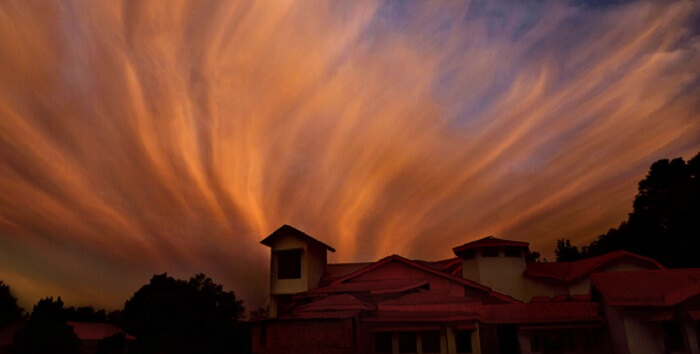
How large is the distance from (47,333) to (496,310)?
31830 mm

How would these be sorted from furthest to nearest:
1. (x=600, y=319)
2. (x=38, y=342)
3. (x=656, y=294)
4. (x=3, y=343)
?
(x=3, y=343) → (x=38, y=342) → (x=600, y=319) → (x=656, y=294)

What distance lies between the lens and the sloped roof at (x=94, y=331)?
130 feet

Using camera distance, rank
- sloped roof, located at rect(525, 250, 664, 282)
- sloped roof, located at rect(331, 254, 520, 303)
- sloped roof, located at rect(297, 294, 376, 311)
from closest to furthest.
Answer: sloped roof, located at rect(297, 294, 376, 311) → sloped roof, located at rect(331, 254, 520, 303) → sloped roof, located at rect(525, 250, 664, 282)

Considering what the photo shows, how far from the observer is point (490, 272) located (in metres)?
Answer: 32.3

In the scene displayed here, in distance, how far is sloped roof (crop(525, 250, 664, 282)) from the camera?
3028 cm

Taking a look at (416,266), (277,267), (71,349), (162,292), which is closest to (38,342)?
(71,349)

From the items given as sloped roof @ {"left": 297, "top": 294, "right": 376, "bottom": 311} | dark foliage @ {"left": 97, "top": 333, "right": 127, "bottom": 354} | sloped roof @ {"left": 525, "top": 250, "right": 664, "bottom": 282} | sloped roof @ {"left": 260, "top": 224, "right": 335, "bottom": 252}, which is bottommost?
dark foliage @ {"left": 97, "top": 333, "right": 127, "bottom": 354}

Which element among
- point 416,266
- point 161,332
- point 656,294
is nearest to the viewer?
point 656,294

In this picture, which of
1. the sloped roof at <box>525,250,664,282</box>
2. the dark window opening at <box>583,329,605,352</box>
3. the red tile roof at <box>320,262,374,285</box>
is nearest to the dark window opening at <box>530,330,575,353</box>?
the dark window opening at <box>583,329,605,352</box>

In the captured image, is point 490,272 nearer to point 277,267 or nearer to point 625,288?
point 625,288

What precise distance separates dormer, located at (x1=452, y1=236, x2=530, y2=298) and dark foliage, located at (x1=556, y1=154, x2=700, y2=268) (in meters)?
16.6

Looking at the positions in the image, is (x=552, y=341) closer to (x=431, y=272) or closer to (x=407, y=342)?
Answer: (x=407, y=342)

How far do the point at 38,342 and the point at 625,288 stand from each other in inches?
1486

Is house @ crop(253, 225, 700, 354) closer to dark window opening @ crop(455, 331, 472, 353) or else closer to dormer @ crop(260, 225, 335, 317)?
dark window opening @ crop(455, 331, 472, 353)
